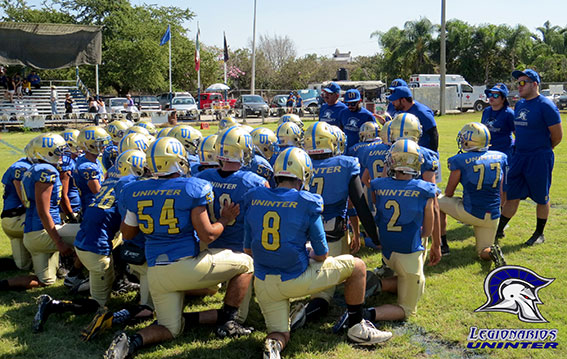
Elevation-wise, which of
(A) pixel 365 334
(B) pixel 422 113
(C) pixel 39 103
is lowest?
(A) pixel 365 334

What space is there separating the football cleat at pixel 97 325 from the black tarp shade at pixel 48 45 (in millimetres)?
25723

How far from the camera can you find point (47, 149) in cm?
587

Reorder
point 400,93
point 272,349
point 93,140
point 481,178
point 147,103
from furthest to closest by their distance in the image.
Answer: point 147,103
point 400,93
point 93,140
point 481,178
point 272,349

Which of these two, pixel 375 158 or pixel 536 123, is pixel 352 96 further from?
pixel 536 123

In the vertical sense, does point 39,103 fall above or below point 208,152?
above

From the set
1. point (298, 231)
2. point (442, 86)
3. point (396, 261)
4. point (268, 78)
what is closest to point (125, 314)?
point (298, 231)

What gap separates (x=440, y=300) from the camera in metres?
5.32

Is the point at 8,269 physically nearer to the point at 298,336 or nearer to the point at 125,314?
the point at 125,314

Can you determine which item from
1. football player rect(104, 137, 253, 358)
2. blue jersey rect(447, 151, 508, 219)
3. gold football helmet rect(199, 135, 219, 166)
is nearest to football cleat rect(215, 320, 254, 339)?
football player rect(104, 137, 253, 358)

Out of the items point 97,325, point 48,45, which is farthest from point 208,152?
point 48,45

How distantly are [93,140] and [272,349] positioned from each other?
391 centimetres

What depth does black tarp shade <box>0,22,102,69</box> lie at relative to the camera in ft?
85.3

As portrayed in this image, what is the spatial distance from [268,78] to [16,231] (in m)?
55.0

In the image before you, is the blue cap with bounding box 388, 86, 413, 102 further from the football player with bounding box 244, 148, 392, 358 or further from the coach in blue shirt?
the football player with bounding box 244, 148, 392, 358
